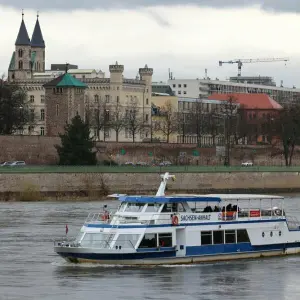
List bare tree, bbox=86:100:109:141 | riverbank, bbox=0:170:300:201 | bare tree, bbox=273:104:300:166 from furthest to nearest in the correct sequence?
1. bare tree, bbox=86:100:109:141
2. bare tree, bbox=273:104:300:166
3. riverbank, bbox=0:170:300:201

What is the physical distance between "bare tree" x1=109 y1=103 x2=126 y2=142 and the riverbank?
140 feet

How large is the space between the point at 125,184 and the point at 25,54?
83.0m

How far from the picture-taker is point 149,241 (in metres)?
51.1

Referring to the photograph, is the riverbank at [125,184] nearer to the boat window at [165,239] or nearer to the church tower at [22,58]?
the boat window at [165,239]

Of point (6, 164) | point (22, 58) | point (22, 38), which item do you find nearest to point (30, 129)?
point (22, 38)

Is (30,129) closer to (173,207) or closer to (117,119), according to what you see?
(117,119)

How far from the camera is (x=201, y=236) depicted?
5253cm

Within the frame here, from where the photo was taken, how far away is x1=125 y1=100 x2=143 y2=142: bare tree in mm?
157500

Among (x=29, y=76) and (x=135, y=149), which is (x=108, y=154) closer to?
(x=135, y=149)

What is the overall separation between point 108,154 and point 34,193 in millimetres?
32258

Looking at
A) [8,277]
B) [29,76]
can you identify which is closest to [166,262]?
[8,277]

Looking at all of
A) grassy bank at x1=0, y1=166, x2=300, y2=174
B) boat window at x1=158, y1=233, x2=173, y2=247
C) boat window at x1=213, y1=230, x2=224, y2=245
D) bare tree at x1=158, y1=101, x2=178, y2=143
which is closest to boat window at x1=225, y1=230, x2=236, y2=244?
boat window at x1=213, y1=230, x2=224, y2=245

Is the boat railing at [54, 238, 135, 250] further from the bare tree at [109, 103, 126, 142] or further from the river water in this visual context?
the bare tree at [109, 103, 126, 142]

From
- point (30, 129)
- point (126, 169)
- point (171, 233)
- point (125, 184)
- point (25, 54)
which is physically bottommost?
point (125, 184)
